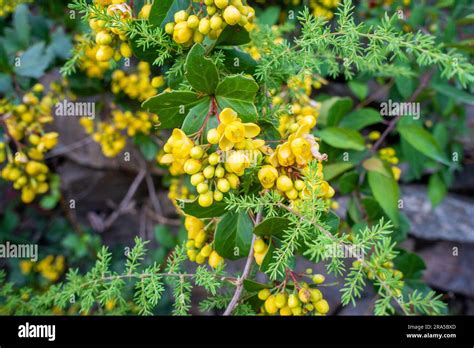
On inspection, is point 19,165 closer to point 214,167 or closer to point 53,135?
point 53,135

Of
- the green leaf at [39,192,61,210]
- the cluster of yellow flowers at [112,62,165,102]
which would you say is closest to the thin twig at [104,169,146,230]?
the green leaf at [39,192,61,210]

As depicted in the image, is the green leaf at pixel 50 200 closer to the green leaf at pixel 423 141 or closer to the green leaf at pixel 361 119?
the green leaf at pixel 361 119

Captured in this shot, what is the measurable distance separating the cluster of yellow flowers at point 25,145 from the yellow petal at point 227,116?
0.78m

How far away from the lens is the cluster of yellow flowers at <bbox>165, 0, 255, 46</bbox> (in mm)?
758

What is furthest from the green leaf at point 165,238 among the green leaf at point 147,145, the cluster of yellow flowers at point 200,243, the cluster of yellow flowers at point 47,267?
the cluster of yellow flowers at point 200,243

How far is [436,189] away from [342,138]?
758 mm

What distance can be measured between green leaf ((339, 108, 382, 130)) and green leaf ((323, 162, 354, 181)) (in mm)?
157

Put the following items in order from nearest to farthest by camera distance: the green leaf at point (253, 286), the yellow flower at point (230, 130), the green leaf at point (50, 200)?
the yellow flower at point (230, 130) < the green leaf at point (253, 286) < the green leaf at point (50, 200)

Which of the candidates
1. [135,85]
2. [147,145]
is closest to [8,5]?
[135,85]

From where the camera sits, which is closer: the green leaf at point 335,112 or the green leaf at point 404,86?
the green leaf at point 335,112

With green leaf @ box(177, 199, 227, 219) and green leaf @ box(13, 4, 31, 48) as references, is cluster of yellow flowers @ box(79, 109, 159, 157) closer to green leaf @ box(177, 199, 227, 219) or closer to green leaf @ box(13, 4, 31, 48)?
green leaf @ box(13, 4, 31, 48)

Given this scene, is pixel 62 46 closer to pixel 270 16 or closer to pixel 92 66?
pixel 92 66

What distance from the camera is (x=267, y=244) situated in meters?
0.87

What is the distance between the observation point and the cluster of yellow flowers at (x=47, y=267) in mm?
2047
